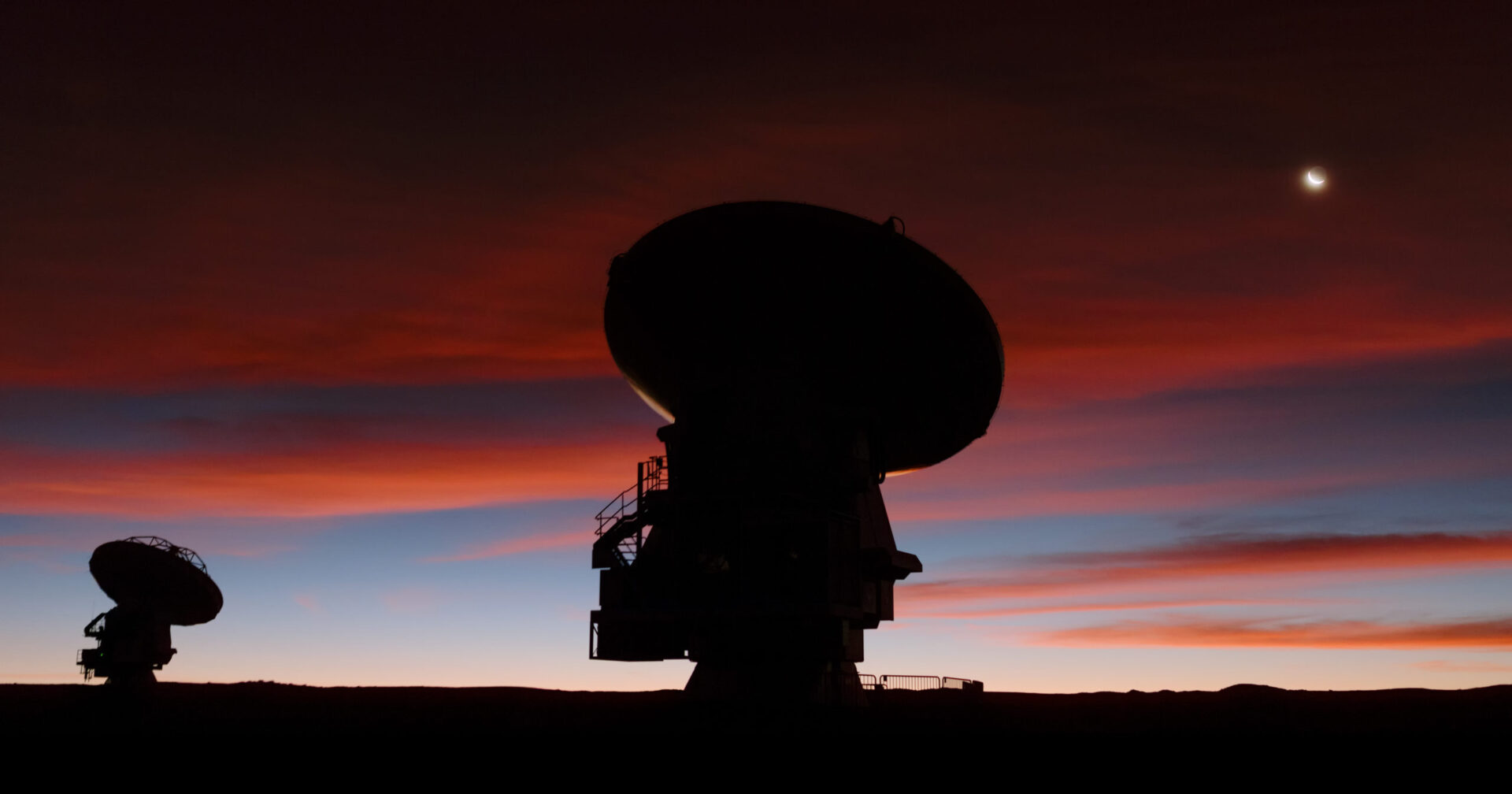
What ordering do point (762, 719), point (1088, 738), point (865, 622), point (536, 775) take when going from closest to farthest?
point (536, 775)
point (1088, 738)
point (762, 719)
point (865, 622)

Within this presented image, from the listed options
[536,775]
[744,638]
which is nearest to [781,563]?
[744,638]

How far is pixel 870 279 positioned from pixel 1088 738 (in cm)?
1378

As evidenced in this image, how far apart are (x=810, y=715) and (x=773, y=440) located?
7765 mm

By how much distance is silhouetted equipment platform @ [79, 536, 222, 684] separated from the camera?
63.9m

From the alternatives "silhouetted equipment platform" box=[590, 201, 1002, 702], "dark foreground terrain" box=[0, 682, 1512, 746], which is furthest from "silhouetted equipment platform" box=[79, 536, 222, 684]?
"silhouetted equipment platform" box=[590, 201, 1002, 702]

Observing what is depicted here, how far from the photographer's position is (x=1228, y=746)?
97.0ft

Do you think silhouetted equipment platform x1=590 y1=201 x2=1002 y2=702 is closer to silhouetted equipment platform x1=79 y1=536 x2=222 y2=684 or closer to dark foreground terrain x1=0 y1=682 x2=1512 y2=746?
dark foreground terrain x1=0 y1=682 x2=1512 y2=746

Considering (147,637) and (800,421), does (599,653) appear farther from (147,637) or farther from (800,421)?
(147,637)

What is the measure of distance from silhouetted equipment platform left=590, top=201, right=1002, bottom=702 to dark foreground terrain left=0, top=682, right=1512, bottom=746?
→ 2.11m

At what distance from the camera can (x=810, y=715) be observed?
1414 inches

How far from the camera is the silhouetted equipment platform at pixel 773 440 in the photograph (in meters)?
36.3

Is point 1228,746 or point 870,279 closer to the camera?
point 1228,746

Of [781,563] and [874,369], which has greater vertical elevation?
[874,369]

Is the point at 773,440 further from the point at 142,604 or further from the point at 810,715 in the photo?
the point at 142,604
